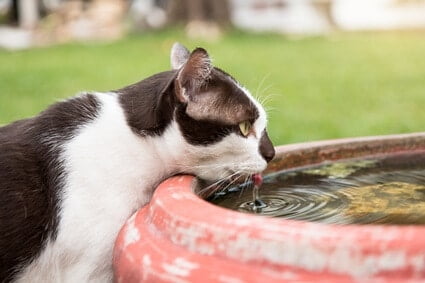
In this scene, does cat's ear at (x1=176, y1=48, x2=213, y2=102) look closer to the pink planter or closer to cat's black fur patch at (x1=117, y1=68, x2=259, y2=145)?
cat's black fur patch at (x1=117, y1=68, x2=259, y2=145)

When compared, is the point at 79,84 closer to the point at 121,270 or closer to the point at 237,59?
the point at 237,59

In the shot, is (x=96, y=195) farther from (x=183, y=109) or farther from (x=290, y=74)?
(x=290, y=74)

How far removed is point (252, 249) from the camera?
128cm

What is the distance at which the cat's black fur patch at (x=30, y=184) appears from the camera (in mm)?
1793

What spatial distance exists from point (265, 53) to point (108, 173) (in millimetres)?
5549

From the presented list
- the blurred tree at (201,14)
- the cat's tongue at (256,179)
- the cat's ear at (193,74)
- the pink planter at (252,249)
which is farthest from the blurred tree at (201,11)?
the pink planter at (252,249)

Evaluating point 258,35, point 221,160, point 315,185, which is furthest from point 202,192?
point 258,35

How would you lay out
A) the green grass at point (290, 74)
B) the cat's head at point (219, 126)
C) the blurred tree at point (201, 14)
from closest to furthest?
the cat's head at point (219, 126) < the green grass at point (290, 74) < the blurred tree at point (201, 14)

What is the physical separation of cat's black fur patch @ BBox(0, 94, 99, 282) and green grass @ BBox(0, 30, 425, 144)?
810 mm

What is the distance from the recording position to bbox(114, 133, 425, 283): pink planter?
119 cm

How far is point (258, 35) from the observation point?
9141 mm

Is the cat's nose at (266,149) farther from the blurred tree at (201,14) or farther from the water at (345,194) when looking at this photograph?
the blurred tree at (201,14)

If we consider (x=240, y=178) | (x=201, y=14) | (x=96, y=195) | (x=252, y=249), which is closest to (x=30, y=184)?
(x=96, y=195)

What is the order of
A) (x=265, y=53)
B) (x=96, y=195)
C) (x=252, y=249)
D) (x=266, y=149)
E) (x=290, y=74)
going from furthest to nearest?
(x=265, y=53) < (x=290, y=74) < (x=266, y=149) < (x=96, y=195) < (x=252, y=249)
